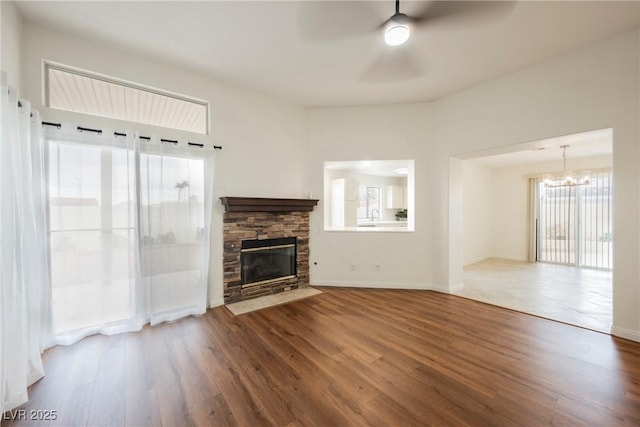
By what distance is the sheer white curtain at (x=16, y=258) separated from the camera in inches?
66.1

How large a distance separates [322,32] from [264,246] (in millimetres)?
2935

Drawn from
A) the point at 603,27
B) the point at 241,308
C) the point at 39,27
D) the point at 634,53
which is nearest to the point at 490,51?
the point at 603,27

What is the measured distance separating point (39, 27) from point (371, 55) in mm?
3443

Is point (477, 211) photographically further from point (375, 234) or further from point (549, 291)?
point (375, 234)

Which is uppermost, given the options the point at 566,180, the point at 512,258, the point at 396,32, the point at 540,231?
the point at 396,32

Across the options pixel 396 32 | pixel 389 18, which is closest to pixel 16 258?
pixel 396 32

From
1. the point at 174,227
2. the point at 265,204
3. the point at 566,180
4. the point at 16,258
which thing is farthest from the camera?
the point at 566,180

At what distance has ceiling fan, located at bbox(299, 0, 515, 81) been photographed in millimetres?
2088

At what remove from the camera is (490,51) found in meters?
2.84

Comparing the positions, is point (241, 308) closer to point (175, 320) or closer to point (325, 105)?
point (175, 320)

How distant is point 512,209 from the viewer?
7.10m

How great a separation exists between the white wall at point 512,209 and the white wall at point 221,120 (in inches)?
248

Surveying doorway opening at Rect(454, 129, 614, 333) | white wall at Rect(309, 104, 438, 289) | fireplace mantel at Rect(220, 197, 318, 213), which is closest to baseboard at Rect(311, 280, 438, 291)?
white wall at Rect(309, 104, 438, 289)

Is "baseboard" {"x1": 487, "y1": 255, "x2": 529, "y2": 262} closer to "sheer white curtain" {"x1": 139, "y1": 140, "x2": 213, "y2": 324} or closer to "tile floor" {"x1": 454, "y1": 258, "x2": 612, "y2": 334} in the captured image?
"tile floor" {"x1": 454, "y1": 258, "x2": 612, "y2": 334}
